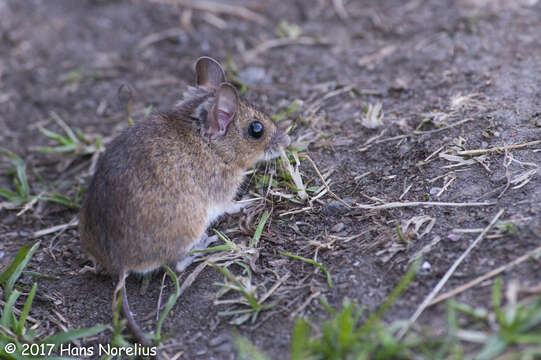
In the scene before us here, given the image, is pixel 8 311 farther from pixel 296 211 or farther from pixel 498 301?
pixel 498 301

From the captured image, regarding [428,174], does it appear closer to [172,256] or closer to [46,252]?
[172,256]

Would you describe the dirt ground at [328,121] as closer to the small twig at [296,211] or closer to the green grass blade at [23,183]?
the small twig at [296,211]

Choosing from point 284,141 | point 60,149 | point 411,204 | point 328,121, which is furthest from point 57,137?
point 411,204

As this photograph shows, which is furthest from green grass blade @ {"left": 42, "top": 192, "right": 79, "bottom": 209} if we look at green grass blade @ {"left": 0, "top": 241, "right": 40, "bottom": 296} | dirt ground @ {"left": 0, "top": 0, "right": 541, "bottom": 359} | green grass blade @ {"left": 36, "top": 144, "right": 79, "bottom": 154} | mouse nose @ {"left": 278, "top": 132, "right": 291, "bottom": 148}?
mouse nose @ {"left": 278, "top": 132, "right": 291, "bottom": 148}

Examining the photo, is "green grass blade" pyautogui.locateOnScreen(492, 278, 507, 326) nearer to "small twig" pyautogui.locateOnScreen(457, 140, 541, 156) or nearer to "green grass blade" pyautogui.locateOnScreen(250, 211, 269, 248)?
"small twig" pyautogui.locateOnScreen(457, 140, 541, 156)

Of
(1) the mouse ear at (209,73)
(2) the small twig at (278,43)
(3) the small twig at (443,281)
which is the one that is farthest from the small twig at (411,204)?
(2) the small twig at (278,43)

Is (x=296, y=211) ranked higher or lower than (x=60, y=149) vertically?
lower

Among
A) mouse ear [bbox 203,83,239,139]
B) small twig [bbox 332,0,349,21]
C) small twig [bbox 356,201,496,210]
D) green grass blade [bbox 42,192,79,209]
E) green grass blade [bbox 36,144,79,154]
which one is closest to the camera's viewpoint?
small twig [bbox 356,201,496,210]
